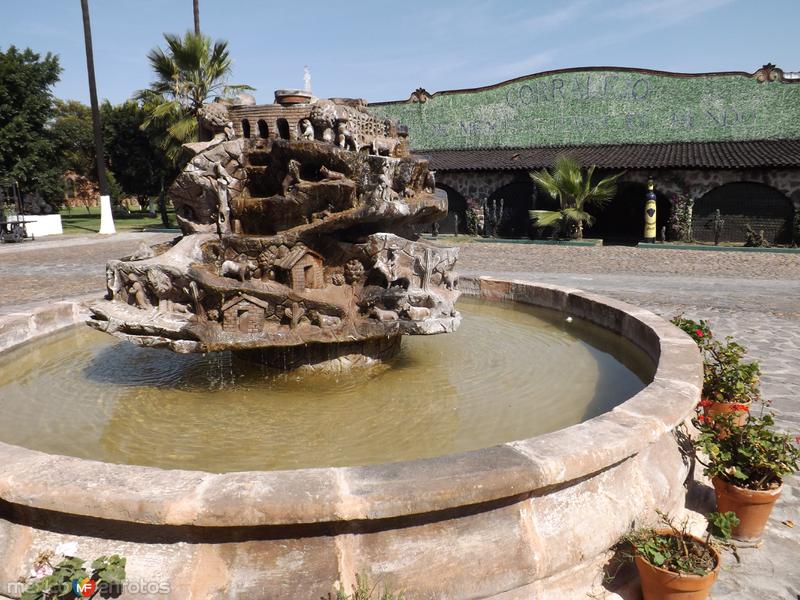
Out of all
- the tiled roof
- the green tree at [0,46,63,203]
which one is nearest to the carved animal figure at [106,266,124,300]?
the tiled roof

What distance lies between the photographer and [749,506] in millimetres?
3262

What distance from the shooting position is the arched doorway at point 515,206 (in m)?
25.0

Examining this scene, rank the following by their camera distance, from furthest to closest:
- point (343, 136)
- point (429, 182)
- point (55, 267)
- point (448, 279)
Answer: point (55, 267) → point (429, 182) → point (448, 279) → point (343, 136)

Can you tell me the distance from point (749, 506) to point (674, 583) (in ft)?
3.42

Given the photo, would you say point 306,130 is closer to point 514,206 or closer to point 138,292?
point 138,292

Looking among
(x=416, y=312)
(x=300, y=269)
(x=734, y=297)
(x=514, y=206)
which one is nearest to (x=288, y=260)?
(x=300, y=269)

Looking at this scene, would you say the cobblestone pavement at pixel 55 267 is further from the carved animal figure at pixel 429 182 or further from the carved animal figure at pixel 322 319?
the carved animal figure at pixel 429 182

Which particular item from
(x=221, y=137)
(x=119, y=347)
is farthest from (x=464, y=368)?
(x=119, y=347)

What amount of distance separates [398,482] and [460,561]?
51 cm

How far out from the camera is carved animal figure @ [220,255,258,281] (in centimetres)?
528

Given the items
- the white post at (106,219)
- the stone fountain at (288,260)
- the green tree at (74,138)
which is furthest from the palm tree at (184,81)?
the stone fountain at (288,260)

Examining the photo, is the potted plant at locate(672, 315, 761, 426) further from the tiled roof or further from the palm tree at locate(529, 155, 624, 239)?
the tiled roof

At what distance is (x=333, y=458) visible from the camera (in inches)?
154

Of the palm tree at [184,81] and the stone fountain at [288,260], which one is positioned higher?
the palm tree at [184,81]
